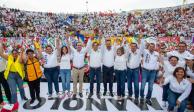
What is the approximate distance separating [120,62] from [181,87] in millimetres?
1937

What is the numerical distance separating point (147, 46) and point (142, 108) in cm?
180

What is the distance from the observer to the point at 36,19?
148ft

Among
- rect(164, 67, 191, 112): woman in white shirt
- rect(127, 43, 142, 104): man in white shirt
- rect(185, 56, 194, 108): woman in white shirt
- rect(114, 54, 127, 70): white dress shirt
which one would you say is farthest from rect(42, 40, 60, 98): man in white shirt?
rect(185, 56, 194, 108): woman in white shirt

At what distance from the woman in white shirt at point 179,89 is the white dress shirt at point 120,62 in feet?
4.77

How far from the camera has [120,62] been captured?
7.71 meters

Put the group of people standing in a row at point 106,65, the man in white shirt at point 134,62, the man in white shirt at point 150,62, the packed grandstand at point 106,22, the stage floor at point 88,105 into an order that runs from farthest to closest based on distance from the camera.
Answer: the packed grandstand at point 106,22, the man in white shirt at point 134,62, the man in white shirt at point 150,62, the stage floor at point 88,105, the group of people standing in a row at point 106,65

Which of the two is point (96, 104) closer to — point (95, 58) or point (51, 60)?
point (95, 58)

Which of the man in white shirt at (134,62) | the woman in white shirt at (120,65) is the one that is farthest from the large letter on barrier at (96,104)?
the man in white shirt at (134,62)

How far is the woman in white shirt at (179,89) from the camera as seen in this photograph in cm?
634

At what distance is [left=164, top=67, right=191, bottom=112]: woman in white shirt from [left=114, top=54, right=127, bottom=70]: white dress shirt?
57.3 inches

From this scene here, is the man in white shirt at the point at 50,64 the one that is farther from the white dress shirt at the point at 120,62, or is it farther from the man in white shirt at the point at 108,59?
the white dress shirt at the point at 120,62

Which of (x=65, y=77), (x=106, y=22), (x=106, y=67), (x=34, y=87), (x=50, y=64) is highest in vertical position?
(x=106, y=22)

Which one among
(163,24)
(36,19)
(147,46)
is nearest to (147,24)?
(163,24)

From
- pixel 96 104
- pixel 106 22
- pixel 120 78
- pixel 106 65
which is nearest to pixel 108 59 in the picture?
pixel 106 65
